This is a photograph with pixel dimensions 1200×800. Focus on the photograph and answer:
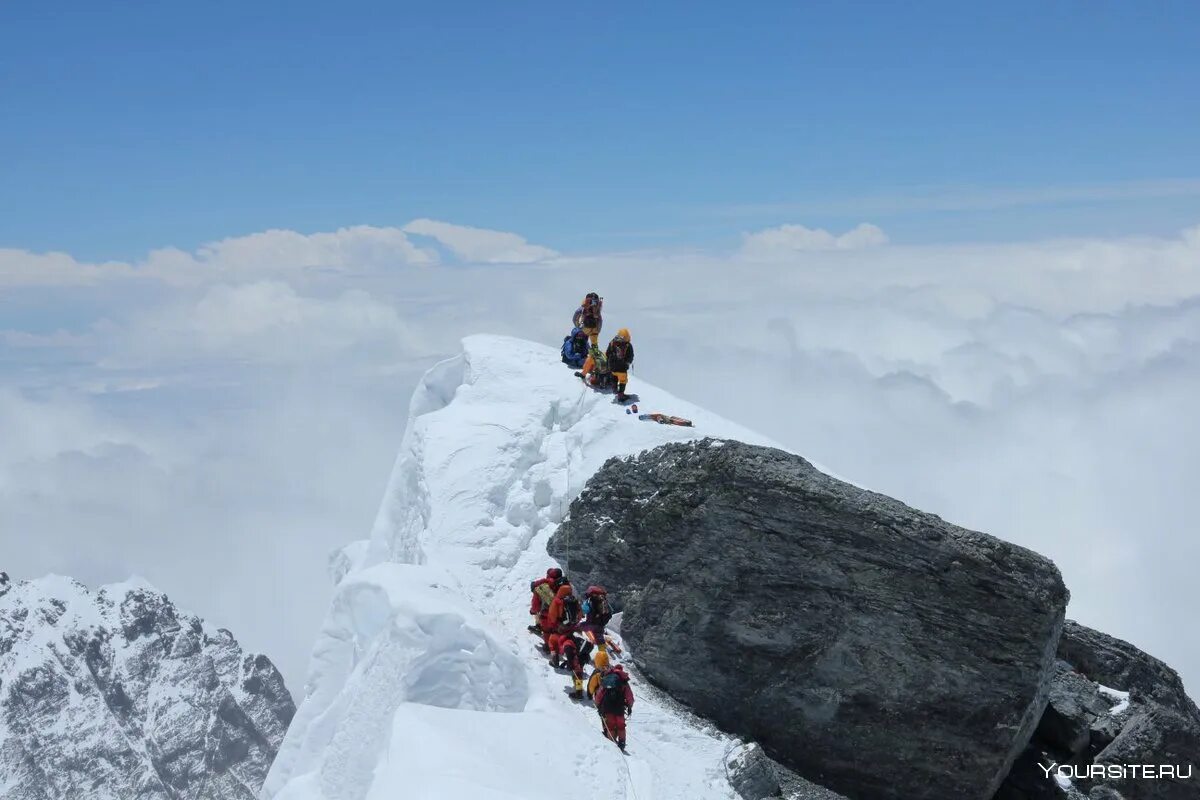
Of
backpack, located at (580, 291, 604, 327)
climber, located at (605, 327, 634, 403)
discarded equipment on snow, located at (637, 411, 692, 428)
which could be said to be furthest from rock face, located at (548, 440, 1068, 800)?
backpack, located at (580, 291, 604, 327)

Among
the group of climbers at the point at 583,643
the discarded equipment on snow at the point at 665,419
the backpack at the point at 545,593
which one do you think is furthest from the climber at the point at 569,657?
the discarded equipment on snow at the point at 665,419

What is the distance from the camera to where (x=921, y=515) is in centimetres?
2167

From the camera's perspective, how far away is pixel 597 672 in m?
19.9

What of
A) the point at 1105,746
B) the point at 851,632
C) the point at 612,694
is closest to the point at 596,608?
the point at 612,694

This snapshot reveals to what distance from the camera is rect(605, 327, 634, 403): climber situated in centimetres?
3148

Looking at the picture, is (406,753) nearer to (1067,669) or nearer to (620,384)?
(620,384)

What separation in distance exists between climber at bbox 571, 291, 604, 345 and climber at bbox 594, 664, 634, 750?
55.2 feet

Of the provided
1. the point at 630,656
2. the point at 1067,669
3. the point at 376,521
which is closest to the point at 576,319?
the point at 376,521

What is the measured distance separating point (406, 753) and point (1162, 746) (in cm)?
1905

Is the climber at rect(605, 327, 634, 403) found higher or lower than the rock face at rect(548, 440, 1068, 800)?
higher

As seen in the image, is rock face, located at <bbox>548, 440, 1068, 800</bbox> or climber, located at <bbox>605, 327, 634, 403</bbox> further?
climber, located at <bbox>605, 327, 634, 403</bbox>

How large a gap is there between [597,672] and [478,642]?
2644 millimetres

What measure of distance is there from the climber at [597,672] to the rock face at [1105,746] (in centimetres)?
1083

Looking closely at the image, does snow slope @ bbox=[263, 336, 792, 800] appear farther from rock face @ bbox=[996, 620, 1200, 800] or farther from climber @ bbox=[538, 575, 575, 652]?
rock face @ bbox=[996, 620, 1200, 800]
